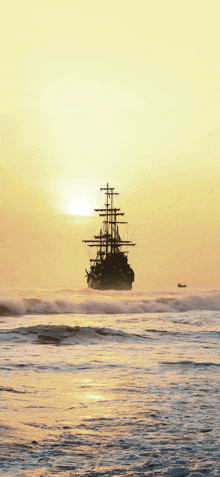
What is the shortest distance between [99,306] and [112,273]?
279ft

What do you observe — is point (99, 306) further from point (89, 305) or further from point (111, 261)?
point (111, 261)

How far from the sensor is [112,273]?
133 m

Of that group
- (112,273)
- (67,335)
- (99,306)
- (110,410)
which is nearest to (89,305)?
(99,306)

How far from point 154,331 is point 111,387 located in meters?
15.9

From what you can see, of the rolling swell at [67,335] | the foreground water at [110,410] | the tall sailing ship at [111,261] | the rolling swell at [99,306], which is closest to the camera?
the foreground water at [110,410]

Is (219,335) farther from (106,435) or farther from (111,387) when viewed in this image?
(106,435)

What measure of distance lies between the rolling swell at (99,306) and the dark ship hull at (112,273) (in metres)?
75.6

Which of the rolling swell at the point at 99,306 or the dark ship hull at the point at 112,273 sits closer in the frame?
the rolling swell at the point at 99,306

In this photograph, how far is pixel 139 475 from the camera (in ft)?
17.9

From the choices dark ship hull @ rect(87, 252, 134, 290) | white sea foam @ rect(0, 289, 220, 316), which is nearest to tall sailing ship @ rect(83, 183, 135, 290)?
dark ship hull @ rect(87, 252, 134, 290)

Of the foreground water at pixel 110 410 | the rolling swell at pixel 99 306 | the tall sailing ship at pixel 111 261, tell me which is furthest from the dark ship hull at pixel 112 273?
the foreground water at pixel 110 410

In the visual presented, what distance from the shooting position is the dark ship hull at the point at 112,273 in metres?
132

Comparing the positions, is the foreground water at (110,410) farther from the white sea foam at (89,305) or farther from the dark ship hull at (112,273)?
the dark ship hull at (112,273)

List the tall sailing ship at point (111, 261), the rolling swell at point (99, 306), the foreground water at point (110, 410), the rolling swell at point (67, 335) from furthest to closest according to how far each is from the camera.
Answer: the tall sailing ship at point (111, 261)
the rolling swell at point (99, 306)
the rolling swell at point (67, 335)
the foreground water at point (110, 410)
